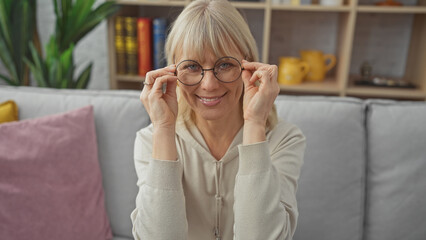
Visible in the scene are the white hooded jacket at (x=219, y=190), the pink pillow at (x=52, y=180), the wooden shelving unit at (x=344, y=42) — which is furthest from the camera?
the wooden shelving unit at (x=344, y=42)

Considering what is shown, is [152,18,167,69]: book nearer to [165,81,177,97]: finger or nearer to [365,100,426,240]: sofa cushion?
[165,81,177,97]: finger

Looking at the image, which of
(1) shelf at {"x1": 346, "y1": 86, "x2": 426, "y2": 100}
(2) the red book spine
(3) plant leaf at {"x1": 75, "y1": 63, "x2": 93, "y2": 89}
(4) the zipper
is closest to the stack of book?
(2) the red book spine

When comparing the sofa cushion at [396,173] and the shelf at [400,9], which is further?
the shelf at [400,9]

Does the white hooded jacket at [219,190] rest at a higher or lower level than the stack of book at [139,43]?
lower

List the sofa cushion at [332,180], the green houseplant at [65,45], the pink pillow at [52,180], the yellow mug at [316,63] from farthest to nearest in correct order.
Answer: the yellow mug at [316,63], the green houseplant at [65,45], the sofa cushion at [332,180], the pink pillow at [52,180]

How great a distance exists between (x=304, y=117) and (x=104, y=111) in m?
0.77

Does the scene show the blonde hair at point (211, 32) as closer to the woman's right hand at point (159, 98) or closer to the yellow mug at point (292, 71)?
the woman's right hand at point (159, 98)

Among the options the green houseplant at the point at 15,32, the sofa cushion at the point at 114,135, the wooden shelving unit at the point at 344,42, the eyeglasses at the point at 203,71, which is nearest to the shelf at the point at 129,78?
the wooden shelving unit at the point at 344,42

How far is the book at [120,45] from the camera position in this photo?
88.2 inches

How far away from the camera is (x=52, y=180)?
1.16 metres

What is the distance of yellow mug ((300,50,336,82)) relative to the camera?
221 cm

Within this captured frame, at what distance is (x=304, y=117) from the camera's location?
49.8 inches

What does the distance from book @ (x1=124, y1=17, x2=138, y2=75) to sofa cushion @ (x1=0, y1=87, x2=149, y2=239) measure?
3.15ft

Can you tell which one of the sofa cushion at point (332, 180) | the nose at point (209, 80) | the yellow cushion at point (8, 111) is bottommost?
the sofa cushion at point (332, 180)
